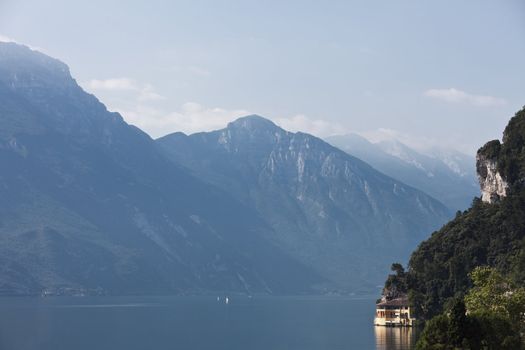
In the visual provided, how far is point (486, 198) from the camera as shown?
586 feet

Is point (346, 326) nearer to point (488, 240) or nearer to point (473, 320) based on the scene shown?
point (488, 240)

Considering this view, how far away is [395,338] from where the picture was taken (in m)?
134

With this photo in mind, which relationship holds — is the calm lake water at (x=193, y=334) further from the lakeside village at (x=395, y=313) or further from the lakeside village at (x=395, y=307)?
the lakeside village at (x=395, y=307)

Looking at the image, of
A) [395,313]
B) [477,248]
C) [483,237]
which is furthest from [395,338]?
[395,313]

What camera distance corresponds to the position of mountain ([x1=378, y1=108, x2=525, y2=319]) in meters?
153

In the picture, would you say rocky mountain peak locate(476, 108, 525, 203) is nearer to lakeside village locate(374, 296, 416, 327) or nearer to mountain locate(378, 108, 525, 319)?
mountain locate(378, 108, 525, 319)

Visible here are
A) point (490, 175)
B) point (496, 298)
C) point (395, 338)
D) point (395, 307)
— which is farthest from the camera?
point (490, 175)

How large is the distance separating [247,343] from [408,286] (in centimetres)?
4293

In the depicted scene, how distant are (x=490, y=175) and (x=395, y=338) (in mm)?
51098

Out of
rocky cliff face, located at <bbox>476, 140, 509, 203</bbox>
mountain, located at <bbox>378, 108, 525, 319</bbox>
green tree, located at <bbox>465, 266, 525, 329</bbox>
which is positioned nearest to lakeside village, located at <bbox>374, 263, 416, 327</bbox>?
mountain, located at <bbox>378, 108, 525, 319</bbox>

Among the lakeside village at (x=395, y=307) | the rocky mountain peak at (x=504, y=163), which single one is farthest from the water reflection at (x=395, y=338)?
the rocky mountain peak at (x=504, y=163)

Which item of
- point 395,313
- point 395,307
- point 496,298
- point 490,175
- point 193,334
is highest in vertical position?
point 490,175

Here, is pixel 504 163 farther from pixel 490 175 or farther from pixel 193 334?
pixel 193 334

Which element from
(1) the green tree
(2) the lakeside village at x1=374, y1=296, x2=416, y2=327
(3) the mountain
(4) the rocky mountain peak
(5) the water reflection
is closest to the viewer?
(1) the green tree
